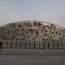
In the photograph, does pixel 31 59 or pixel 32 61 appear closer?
pixel 32 61

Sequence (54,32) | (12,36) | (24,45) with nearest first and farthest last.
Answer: (24,45) → (12,36) → (54,32)

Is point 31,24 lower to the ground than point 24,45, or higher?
higher

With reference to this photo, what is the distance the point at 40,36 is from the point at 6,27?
26.5 ft

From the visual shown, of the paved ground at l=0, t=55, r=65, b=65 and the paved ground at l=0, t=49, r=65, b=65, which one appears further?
the paved ground at l=0, t=49, r=65, b=65

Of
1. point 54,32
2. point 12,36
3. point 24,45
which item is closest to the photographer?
point 24,45

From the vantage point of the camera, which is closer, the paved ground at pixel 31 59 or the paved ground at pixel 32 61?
the paved ground at pixel 32 61

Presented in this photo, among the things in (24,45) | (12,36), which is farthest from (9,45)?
(12,36)

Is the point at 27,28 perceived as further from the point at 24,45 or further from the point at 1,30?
the point at 24,45

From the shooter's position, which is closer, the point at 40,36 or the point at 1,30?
the point at 40,36

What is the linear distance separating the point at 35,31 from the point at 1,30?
7130 mm

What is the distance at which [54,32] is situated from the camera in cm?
3609

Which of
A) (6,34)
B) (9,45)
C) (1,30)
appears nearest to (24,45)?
(9,45)

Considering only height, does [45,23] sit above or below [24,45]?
above

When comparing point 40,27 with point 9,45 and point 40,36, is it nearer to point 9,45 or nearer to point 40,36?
point 40,36
